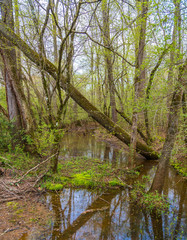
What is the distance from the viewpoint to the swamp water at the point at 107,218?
3.54 meters

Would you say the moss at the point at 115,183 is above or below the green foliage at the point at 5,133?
below

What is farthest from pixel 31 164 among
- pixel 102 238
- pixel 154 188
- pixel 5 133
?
pixel 154 188

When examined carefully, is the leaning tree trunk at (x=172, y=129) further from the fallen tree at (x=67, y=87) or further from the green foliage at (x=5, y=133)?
the green foliage at (x=5, y=133)

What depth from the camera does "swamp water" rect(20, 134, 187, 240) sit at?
3.54m

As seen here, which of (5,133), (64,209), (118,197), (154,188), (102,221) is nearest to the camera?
(102,221)

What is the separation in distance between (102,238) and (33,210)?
6.12 ft

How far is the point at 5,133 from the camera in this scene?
7.39 metres

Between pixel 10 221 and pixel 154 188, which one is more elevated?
pixel 154 188

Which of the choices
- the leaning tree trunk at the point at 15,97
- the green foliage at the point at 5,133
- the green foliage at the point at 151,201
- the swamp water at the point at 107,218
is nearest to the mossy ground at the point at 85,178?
the swamp water at the point at 107,218

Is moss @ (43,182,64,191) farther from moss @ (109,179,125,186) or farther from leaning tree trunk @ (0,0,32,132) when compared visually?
leaning tree trunk @ (0,0,32,132)

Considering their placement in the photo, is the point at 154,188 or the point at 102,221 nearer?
the point at 102,221

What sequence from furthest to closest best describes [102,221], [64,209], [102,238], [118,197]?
1. [118,197]
2. [64,209]
3. [102,221]
4. [102,238]

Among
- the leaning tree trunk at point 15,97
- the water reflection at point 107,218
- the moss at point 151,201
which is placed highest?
the leaning tree trunk at point 15,97

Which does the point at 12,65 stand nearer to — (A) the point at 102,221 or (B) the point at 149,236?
(A) the point at 102,221
